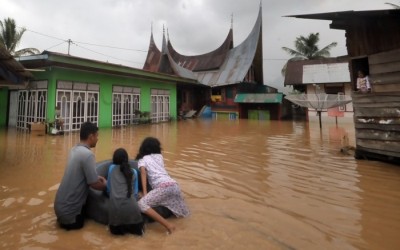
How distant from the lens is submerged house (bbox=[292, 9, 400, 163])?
20.5 ft

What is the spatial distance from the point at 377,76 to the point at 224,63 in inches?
819

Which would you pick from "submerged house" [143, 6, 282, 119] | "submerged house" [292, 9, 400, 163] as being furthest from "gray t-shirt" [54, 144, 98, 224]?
"submerged house" [143, 6, 282, 119]

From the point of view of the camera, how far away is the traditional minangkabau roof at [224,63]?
80.2ft

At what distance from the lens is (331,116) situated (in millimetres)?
20047

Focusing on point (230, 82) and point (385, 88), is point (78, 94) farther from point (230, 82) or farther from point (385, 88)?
point (230, 82)

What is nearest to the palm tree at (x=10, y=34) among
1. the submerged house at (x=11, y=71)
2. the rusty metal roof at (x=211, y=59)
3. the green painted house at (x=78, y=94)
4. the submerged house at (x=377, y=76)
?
the green painted house at (x=78, y=94)

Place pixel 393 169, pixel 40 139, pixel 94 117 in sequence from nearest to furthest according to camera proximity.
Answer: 1. pixel 393 169
2. pixel 40 139
3. pixel 94 117

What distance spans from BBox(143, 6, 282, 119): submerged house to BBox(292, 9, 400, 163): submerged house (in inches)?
551

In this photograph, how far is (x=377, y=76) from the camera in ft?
22.2

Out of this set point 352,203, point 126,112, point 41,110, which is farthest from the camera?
point 126,112

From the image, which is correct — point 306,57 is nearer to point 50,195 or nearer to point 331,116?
point 331,116

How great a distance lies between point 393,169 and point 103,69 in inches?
478

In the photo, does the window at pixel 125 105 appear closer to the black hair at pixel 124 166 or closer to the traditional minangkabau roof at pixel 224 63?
the traditional minangkabau roof at pixel 224 63

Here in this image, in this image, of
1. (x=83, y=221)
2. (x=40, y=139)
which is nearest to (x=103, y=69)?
(x=40, y=139)
